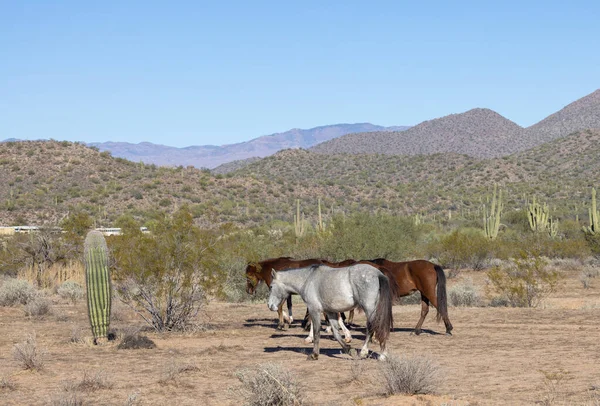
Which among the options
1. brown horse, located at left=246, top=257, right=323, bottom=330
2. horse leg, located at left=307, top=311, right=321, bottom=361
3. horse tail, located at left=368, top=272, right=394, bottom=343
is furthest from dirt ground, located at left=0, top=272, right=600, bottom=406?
brown horse, located at left=246, top=257, right=323, bottom=330

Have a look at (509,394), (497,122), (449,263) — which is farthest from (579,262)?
(497,122)

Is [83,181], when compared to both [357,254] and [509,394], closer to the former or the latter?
[357,254]

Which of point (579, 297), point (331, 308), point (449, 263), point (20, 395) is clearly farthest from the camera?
point (449, 263)

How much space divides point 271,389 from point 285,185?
65.3m

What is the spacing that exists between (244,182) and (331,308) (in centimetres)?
6009

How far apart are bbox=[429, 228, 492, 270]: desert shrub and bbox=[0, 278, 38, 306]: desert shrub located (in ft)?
60.8

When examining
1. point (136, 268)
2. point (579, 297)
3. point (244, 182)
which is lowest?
point (579, 297)

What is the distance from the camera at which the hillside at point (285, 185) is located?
59.2 m

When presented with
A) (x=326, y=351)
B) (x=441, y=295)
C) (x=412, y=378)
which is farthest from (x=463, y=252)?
(x=412, y=378)

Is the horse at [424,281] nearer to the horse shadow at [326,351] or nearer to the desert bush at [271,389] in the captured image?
the horse shadow at [326,351]

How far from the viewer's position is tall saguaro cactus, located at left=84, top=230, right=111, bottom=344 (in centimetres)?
1434

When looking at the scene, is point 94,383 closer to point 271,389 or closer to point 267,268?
point 271,389

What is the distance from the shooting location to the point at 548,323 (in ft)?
54.0

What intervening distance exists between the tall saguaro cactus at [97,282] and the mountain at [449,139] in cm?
11504
